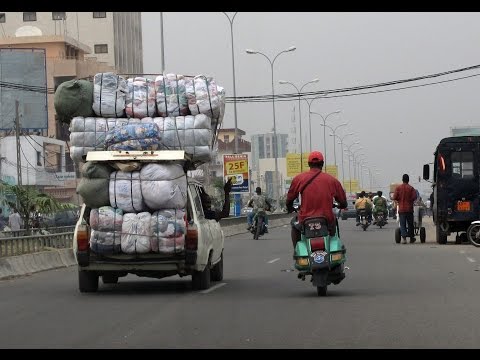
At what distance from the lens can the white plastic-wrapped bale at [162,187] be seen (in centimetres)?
1487

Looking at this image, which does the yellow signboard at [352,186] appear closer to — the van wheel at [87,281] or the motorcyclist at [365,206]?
the motorcyclist at [365,206]

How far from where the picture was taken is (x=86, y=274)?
15.5 metres

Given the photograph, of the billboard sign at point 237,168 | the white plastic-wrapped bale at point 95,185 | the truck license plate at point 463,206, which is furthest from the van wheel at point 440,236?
the billboard sign at point 237,168

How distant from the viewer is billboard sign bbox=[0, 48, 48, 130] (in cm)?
7050

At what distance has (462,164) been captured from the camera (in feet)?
90.4

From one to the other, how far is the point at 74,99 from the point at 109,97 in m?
0.56

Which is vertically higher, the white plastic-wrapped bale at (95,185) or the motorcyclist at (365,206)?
the white plastic-wrapped bale at (95,185)

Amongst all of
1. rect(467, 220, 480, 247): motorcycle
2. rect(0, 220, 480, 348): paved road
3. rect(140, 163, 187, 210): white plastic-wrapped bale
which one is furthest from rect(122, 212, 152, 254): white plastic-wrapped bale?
rect(467, 220, 480, 247): motorcycle

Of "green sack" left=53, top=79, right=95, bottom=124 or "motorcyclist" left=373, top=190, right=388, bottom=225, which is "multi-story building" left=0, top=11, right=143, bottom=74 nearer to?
"motorcyclist" left=373, top=190, right=388, bottom=225

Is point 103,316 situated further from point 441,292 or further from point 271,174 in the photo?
point 271,174

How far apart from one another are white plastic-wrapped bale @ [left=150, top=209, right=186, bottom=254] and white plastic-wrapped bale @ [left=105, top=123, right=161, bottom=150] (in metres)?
1.13

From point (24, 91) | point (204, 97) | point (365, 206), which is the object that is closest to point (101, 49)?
point (24, 91)

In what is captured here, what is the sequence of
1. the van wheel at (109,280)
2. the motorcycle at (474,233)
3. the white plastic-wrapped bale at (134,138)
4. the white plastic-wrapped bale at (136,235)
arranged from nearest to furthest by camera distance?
1. the white plastic-wrapped bale at (136,235)
2. the white plastic-wrapped bale at (134,138)
3. the van wheel at (109,280)
4. the motorcycle at (474,233)
